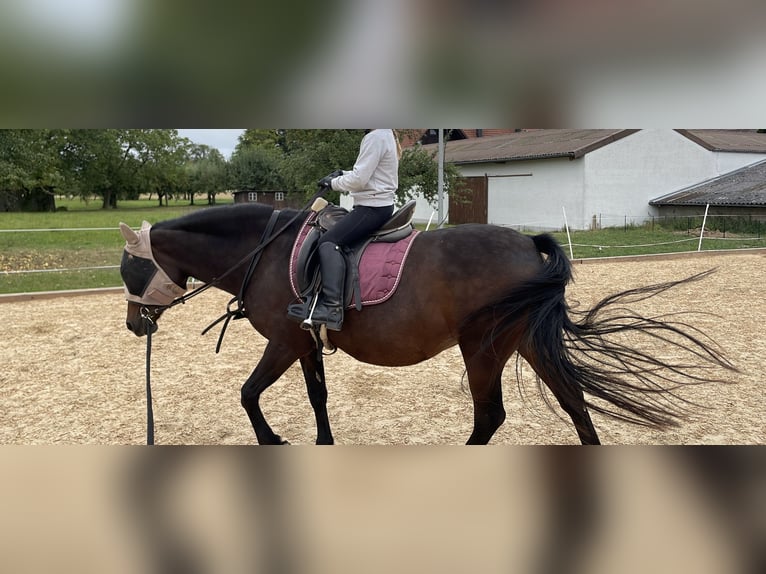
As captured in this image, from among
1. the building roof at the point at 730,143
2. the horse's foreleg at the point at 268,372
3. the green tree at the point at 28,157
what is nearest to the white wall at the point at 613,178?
the building roof at the point at 730,143

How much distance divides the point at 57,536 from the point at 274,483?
24 cm

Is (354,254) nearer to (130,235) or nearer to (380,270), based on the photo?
(380,270)

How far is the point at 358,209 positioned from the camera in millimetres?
3547

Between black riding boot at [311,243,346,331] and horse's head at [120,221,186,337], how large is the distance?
1.20 metres

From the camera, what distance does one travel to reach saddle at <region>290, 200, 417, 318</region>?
11.4 feet

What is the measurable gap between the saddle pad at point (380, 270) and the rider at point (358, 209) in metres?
0.12

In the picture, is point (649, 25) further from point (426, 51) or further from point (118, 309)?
point (118, 309)

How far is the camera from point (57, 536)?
2.03 feet

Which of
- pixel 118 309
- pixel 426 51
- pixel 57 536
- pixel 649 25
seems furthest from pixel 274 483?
pixel 118 309

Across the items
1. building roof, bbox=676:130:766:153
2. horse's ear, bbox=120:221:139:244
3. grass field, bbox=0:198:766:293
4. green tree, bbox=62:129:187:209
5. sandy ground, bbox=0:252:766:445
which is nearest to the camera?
horse's ear, bbox=120:221:139:244

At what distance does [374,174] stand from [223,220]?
116cm

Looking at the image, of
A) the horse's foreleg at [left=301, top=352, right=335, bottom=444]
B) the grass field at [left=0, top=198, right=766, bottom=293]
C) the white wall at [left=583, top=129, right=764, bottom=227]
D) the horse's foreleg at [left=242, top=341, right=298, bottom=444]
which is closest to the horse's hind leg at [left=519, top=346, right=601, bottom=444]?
the horse's foreleg at [left=242, top=341, right=298, bottom=444]

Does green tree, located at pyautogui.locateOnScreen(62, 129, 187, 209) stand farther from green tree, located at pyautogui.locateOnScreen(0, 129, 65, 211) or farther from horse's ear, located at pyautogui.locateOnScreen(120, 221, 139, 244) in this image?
horse's ear, located at pyautogui.locateOnScreen(120, 221, 139, 244)

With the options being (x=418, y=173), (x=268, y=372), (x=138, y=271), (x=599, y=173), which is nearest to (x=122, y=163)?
(x=418, y=173)
